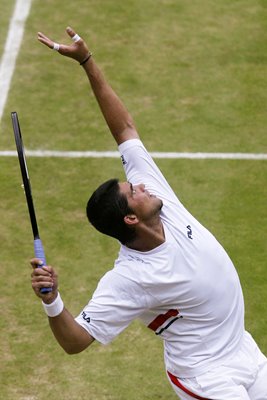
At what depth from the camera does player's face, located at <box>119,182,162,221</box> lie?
7.60m

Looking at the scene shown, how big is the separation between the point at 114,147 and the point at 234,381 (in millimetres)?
5234

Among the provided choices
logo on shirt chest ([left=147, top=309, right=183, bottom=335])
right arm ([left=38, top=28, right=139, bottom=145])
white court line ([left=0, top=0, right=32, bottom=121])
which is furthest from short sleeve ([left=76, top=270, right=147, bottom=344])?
white court line ([left=0, top=0, right=32, bottom=121])

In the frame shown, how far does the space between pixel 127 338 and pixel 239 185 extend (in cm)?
269

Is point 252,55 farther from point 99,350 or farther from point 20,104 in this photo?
point 99,350

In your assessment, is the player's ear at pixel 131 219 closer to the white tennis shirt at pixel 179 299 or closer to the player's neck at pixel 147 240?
the player's neck at pixel 147 240

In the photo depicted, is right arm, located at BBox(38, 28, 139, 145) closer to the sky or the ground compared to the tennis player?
closer to the sky

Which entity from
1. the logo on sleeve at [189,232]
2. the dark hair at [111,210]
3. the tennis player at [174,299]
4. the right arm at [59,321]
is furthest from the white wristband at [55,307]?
the logo on sleeve at [189,232]

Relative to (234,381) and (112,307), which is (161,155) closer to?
(234,381)

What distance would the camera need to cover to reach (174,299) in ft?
24.9

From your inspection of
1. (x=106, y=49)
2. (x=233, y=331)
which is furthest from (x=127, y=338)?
(x=106, y=49)

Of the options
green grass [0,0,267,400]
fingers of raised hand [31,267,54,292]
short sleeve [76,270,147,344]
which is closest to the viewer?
fingers of raised hand [31,267,54,292]

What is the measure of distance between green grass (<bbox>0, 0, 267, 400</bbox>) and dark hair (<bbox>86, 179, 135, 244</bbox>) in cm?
217

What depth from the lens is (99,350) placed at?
978cm

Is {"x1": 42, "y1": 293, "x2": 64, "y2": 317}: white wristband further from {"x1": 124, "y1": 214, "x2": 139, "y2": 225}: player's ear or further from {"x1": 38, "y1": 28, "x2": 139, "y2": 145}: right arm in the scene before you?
{"x1": 38, "y1": 28, "x2": 139, "y2": 145}: right arm
